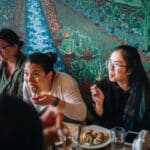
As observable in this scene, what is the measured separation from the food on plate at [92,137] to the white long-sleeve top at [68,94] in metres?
0.34

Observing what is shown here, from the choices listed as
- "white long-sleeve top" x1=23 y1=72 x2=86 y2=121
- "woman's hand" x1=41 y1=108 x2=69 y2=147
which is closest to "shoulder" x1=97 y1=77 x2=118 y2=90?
"white long-sleeve top" x1=23 y1=72 x2=86 y2=121

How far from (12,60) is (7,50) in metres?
0.09

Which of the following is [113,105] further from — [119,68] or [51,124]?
[51,124]

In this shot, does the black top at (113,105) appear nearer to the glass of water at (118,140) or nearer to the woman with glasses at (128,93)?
the woman with glasses at (128,93)

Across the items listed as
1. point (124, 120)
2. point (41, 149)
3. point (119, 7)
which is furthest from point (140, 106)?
point (41, 149)

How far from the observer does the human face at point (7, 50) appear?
2.65 metres

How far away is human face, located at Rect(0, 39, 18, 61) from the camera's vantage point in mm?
2646

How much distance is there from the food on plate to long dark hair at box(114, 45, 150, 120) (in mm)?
478

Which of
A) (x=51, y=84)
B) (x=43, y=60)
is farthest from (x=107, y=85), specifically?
(x=43, y=60)

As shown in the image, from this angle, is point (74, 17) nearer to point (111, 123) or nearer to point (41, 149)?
point (111, 123)

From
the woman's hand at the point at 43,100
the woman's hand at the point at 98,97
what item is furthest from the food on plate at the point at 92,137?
the woman's hand at the point at 98,97

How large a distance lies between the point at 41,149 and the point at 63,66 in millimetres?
2224

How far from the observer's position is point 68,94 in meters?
2.32

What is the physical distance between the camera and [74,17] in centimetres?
289
